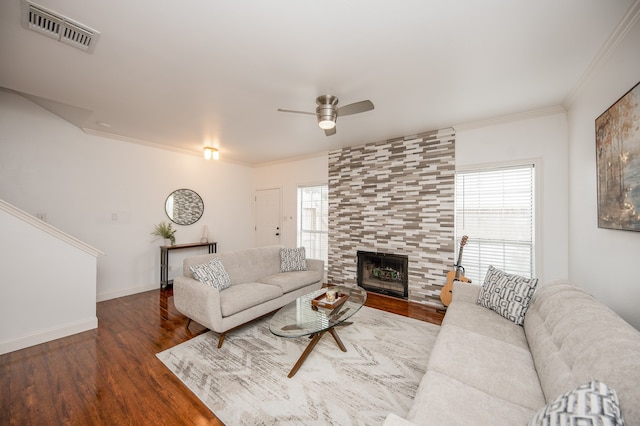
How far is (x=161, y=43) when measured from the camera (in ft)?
6.07

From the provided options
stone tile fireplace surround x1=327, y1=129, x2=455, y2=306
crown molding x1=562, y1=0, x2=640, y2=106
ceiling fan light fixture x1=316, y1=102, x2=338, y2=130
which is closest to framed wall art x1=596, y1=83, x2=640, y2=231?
crown molding x1=562, y1=0, x2=640, y2=106

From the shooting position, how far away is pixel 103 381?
202cm

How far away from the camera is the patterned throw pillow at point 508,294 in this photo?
2088 millimetres

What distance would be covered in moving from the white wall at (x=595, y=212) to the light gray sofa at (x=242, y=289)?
304cm

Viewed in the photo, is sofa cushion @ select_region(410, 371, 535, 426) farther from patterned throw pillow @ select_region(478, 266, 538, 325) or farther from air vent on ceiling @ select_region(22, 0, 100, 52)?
air vent on ceiling @ select_region(22, 0, 100, 52)

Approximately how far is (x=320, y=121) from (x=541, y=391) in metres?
2.56

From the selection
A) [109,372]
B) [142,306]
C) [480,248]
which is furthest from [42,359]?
[480,248]

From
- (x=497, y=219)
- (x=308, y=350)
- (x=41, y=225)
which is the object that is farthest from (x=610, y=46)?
(x=41, y=225)

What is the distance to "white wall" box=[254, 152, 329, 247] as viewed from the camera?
5094 mm

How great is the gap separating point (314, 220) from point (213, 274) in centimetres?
266

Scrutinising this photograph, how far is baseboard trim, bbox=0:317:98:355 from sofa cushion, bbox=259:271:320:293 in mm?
2016

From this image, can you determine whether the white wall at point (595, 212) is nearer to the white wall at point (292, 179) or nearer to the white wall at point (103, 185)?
the white wall at point (292, 179)

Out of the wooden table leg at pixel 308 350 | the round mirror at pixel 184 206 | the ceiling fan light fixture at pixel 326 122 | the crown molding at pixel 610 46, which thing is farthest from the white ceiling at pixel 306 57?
the wooden table leg at pixel 308 350

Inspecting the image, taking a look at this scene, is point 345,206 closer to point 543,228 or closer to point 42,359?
point 543,228
